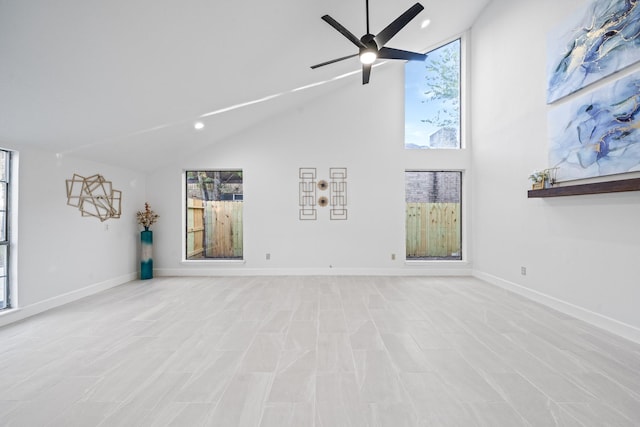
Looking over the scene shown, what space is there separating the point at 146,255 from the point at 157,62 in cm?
347

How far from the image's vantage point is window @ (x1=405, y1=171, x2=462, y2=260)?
5.43 m

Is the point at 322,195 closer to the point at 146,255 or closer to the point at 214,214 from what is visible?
the point at 214,214

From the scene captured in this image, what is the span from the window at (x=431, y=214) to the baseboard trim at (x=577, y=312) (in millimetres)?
1198

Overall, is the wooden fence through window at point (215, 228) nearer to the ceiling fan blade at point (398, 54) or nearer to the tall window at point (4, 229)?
the tall window at point (4, 229)

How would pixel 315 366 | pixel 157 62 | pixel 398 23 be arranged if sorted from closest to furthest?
pixel 315 366 < pixel 398 23 < pixel 157 62

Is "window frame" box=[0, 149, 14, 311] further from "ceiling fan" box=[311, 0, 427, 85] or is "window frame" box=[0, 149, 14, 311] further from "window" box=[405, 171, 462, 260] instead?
"window" box=[405, 171, 462, 260]

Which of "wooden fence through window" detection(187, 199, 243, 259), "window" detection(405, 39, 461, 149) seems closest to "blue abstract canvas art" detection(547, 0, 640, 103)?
"window" detection(405, 39, 461, 149)

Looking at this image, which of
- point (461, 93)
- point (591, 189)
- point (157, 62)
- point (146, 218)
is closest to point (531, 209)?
point (591, 189)

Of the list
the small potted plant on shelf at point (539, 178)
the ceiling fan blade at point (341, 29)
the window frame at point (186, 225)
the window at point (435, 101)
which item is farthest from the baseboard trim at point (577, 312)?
the window frame at point (186, 225)

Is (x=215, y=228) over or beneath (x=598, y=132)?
beneath

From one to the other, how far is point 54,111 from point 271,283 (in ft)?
11.1

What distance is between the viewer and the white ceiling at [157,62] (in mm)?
2080

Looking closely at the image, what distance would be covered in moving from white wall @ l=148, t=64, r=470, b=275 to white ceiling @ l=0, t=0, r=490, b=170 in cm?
58

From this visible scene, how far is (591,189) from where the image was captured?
2.76 meters
